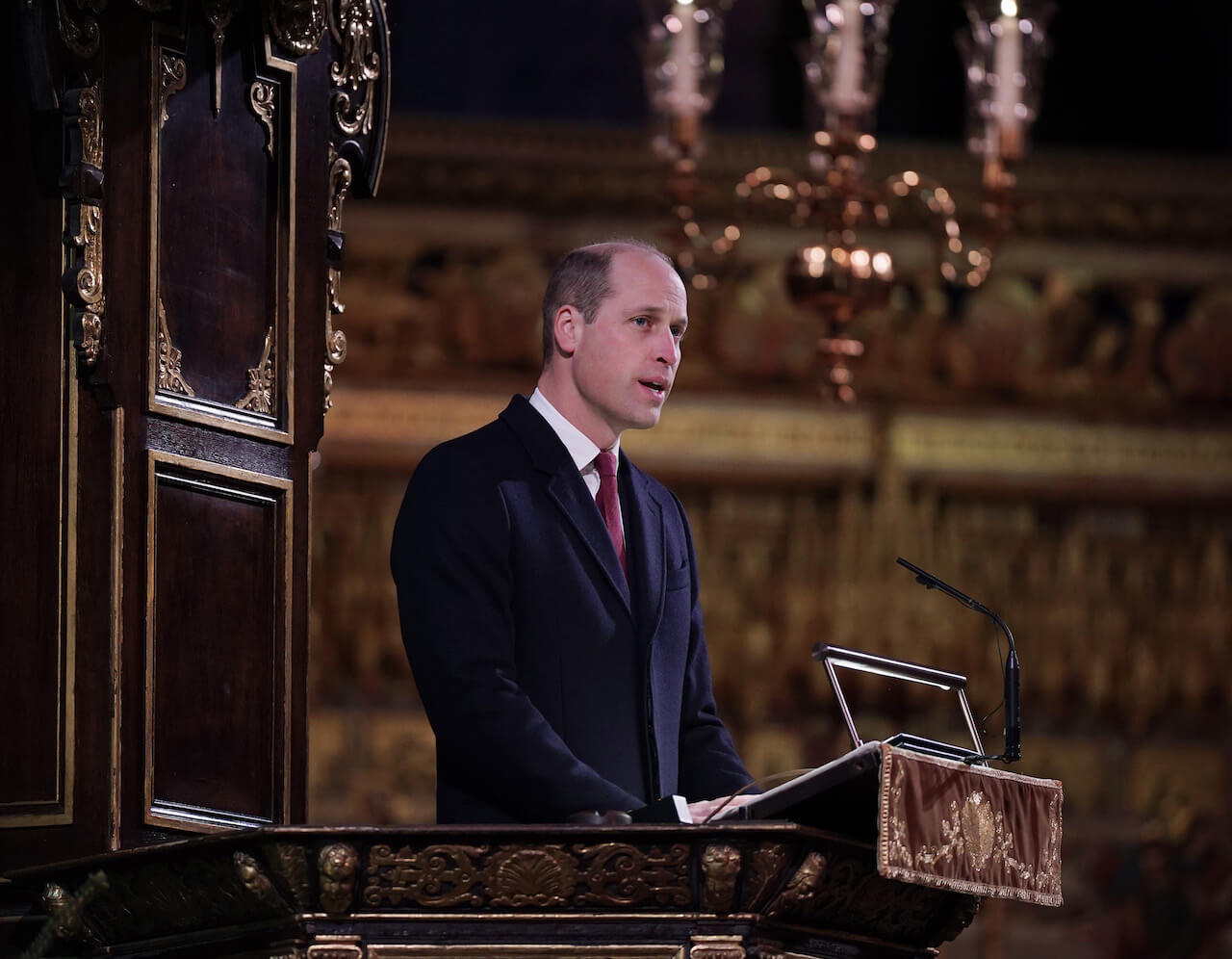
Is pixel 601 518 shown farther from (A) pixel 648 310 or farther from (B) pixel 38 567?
(B) pixel 38 567

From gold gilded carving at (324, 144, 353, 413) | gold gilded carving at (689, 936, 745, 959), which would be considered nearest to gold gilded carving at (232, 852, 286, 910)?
gold gilded carving at (689, 936, 745, 959)

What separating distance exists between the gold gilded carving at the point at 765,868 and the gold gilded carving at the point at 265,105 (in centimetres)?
189

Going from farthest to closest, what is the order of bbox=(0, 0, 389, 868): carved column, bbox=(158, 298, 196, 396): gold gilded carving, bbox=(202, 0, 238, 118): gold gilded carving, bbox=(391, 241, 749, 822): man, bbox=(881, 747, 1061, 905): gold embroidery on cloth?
1. bbox=(202, 0, 238, 118): gold gilded carving
2. bbox=(158, 298, 196, 396): gold gilded carving
3. bbox=(0, 0, 389, 868): carved column
4. bbox=(391, 241, 749, 822): man
5. bbox=(881, 747, 1061, 905): gold embroidery on cloth

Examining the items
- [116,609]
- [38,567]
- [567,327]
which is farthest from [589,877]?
[38,567]

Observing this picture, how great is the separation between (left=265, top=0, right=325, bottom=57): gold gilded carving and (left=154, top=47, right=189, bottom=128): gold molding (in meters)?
0.23

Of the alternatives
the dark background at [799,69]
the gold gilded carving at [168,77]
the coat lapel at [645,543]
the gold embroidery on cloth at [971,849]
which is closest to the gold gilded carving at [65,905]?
the coat lapel at [645,543]

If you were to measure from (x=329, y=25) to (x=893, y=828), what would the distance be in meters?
2.26

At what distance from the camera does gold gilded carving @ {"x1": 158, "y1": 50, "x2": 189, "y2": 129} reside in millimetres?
4930

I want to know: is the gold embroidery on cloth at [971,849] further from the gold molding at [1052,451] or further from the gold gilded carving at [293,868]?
the gold molding at [1052,451]

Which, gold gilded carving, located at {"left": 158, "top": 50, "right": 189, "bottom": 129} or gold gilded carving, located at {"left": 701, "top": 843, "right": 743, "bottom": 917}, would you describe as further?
gold gilded carving, located at {"left": 158, "top": 50, "right": 189, "bottom": 129}

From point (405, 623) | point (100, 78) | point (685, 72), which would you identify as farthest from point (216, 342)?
point (685, 72)

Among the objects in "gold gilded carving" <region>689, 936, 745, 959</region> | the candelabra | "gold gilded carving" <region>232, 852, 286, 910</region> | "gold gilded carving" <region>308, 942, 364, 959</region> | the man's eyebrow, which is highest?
the candelabra

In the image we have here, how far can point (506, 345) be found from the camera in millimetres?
11711

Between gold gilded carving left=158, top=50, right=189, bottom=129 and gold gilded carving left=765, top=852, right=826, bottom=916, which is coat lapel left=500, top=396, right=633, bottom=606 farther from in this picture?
gold gilded carving left=158, top=50, right=189, bottom=129
